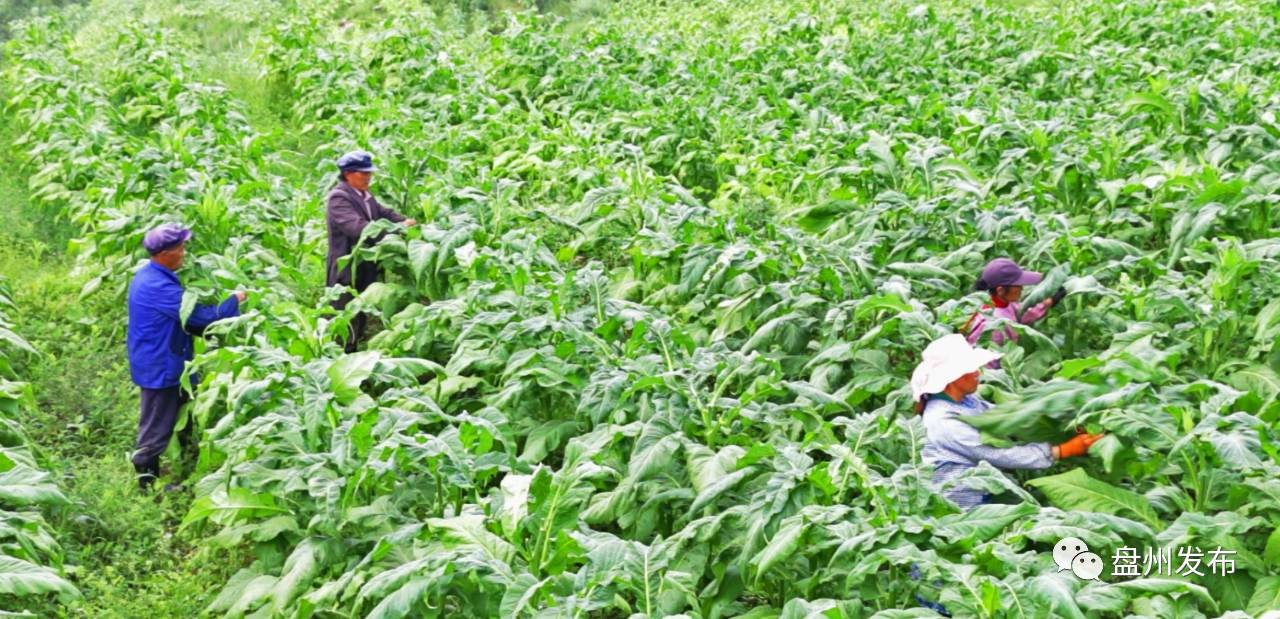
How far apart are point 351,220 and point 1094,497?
5329 mm

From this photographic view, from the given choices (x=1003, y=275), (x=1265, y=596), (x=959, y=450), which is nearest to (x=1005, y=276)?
(x=1003, y=275)

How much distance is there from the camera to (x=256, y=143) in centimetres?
1072

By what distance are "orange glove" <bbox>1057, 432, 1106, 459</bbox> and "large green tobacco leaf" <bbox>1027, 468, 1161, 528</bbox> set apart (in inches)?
3.3

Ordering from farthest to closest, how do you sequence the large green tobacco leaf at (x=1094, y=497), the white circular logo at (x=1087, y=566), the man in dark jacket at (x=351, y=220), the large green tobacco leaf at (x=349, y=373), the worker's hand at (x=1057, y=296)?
the man in dark jacket at (x=351, y=220) < the worker's hand at (x=1057, y=296) < the large green tobacco leaf at (x=349, y=373) < the large green tobacco leaf at (x=1094, y=497) < the white circular logo at (x=1087, y=566)

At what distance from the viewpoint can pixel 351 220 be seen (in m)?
8.45

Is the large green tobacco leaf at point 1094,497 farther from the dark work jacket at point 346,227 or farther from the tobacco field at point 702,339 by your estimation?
the dark work jacket at point 346,227

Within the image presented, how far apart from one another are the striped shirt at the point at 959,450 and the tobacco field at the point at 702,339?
8 centimetres

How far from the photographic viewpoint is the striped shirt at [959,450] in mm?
5008

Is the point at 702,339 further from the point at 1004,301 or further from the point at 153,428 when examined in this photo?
the point at 153,428

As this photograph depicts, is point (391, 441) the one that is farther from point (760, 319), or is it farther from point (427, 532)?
point (760, 319)

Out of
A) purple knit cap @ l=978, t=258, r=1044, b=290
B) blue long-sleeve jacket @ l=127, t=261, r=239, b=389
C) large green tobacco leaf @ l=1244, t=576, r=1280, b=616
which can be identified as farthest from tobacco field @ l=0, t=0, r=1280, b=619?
blue long-sleeve jacket @ l=127, t=261, r=239, b=389

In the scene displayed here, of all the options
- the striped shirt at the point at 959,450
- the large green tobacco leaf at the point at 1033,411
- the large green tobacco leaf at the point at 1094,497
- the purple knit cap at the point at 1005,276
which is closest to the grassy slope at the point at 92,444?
the striped shirt at the point at 959,450

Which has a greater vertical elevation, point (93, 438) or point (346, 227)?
point (346, 227)

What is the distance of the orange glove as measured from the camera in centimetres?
509
